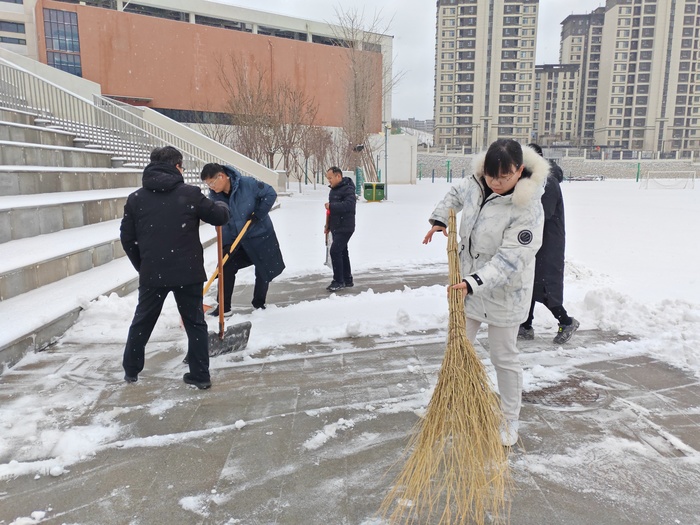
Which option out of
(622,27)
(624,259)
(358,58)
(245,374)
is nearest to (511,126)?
(622,27)

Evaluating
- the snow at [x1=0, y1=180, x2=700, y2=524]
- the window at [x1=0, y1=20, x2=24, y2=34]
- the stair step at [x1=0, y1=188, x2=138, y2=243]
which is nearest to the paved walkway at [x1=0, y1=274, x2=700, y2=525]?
the snow at [x1=0, y1=180, x2=700, y2=524]

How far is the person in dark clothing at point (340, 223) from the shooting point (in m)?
6.64

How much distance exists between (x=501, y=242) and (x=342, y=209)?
13.3 feet

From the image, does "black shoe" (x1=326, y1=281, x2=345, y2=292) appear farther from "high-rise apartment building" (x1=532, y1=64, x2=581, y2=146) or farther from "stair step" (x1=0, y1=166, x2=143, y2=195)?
"high-rise apartment building" (x1=532, y1=64, x2=581, y2=146)

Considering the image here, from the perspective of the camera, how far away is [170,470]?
2668mm

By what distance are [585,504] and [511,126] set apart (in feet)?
323

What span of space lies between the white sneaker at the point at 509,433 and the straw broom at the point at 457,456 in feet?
0.78

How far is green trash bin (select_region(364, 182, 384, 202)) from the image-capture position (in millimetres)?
21219

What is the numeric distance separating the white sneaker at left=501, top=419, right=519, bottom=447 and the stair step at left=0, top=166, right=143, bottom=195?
23.2ft

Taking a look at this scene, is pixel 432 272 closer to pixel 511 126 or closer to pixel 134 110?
pixel 134 110

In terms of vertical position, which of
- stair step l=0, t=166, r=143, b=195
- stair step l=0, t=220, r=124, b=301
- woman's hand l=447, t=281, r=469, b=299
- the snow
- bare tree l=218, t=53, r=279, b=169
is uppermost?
bare tree l=218, t=53, r=279, b=169

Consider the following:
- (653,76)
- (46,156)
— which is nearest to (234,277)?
(46,156)

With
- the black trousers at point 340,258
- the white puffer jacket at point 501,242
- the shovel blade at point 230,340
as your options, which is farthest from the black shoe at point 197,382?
the black trousers at point 340,258

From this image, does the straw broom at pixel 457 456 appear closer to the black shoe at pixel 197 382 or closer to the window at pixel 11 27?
the black shoe at pixel 197 382
